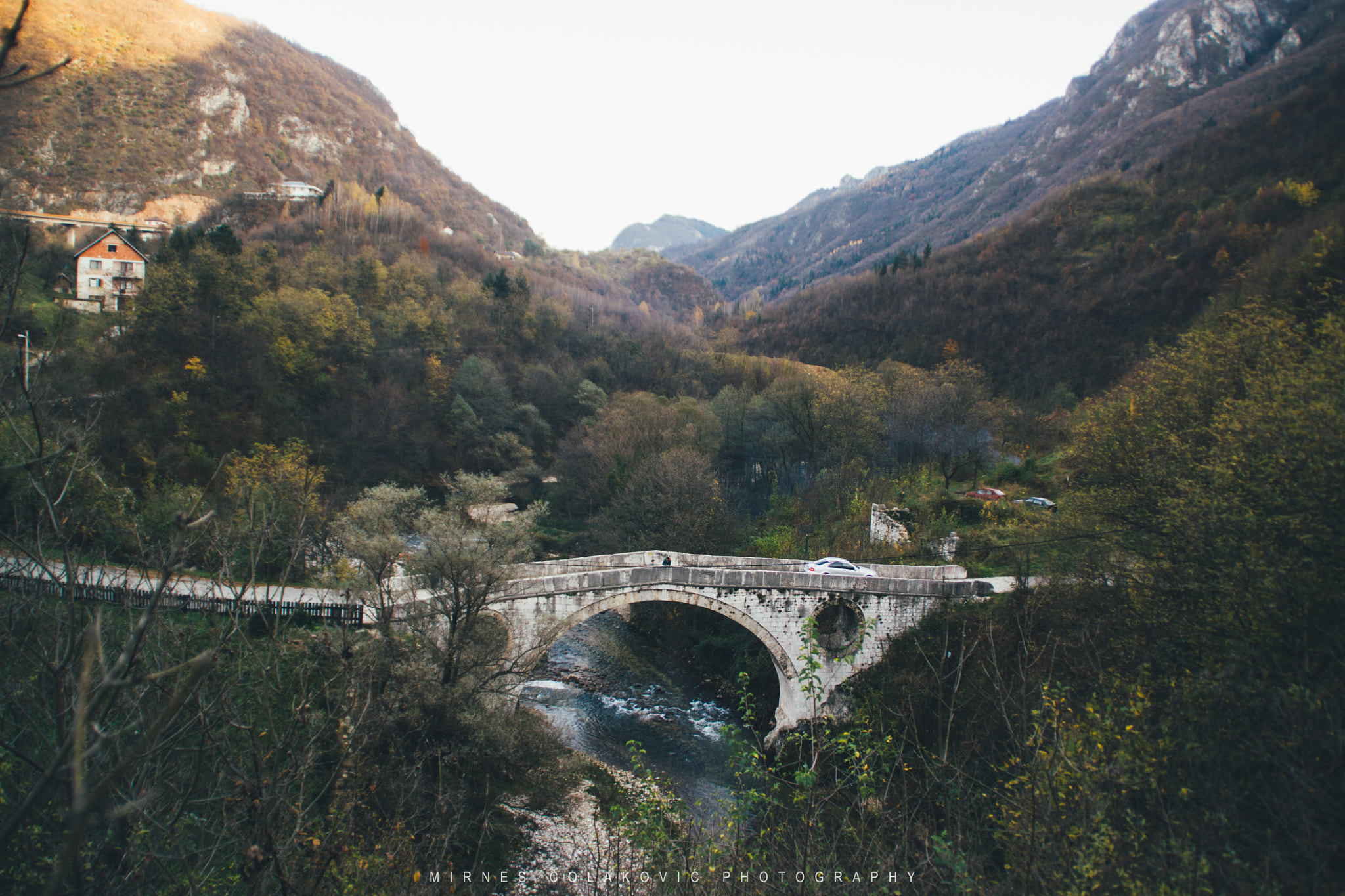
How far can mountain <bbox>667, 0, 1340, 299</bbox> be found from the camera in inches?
2660

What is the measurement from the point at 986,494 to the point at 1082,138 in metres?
86.7

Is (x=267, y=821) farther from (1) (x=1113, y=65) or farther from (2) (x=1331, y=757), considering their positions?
(1) (x=1113, y=65)

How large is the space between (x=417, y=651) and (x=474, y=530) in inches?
113

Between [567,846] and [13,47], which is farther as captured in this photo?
[567,846]

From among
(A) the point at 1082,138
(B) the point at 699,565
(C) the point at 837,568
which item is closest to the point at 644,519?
(B) the point at 699,565

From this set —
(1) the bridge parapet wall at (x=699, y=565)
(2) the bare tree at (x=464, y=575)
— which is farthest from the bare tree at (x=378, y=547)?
(1) the bridge parapet wall at (x=699, y=565)

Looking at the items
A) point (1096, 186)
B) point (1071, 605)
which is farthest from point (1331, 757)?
point (1096, 186)

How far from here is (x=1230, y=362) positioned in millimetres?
13883

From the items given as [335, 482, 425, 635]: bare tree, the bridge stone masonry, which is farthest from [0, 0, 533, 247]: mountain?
the bridge stone masonry

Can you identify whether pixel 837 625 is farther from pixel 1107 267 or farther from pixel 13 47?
pixel 1107 267

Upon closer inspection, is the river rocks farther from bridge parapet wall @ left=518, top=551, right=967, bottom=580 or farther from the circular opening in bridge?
the circular opening in bridge

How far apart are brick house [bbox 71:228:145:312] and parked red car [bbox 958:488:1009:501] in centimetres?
4242

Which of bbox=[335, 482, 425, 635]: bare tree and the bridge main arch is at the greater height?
bbox=[335, 482, 425, 635]: bare tree

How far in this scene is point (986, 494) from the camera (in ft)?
78.3
